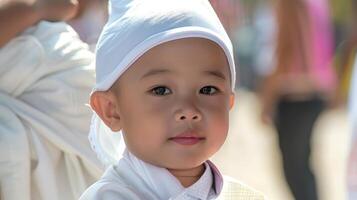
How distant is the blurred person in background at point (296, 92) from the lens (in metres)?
6.25

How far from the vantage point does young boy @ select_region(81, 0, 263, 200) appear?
92.3 inches

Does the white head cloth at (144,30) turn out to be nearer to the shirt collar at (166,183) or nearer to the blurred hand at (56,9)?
the shirt collar at (166,183)

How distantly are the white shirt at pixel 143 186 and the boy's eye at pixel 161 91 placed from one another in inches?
6.3

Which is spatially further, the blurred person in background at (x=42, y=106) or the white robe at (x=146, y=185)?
the blurred person in background at (x=42, y=106)

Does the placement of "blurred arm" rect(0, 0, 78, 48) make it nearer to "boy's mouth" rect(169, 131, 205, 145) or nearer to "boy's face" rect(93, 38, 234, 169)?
"boy's face" rect(93, 38, 234, 169)

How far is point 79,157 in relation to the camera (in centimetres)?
293

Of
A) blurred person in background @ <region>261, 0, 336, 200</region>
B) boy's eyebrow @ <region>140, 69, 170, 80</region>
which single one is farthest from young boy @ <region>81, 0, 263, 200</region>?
blurred person in background @ <region>261, 0, 336, 200</region>

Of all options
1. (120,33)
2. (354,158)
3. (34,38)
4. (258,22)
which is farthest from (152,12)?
(258,22)

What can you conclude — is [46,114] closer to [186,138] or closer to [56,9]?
[56,9]

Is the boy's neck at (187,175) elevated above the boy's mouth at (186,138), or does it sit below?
below

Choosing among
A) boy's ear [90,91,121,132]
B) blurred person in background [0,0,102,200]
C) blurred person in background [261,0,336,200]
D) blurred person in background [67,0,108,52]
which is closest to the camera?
boy's ear [90,91,121,132]

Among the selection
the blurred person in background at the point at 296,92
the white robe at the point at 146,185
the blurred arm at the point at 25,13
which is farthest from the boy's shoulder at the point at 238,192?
the blurred person in background at the point at 296,92

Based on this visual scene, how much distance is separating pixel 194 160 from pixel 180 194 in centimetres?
8

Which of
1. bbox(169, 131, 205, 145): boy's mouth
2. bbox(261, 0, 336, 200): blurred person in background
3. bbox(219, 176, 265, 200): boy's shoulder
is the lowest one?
bbox(261, 0, 336, 200): blurred person in background
